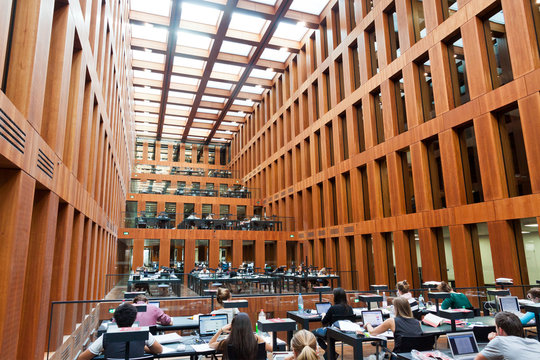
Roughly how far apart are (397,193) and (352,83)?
671 centimetres

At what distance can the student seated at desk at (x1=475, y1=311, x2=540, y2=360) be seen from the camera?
3.23m

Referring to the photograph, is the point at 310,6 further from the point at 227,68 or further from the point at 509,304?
the point at 509,304

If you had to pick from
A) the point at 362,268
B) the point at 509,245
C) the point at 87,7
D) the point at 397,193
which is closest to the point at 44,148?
the point at 87,7

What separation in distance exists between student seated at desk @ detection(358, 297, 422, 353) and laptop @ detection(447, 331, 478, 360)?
79 centimetres

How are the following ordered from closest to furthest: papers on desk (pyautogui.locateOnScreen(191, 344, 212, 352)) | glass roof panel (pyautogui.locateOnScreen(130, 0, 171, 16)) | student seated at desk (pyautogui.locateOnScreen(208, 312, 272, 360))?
student seated at desk (pyautogui.locateOnScreen(208, 312, 272, 360)), papers on desk (pyautogui.locateOnScreen(191, 344, 212, 352)), glass roof panel (pyautogui.locateOnScreen(130, 0, 171, 16))

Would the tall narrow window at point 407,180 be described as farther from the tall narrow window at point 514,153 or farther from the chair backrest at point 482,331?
the chair backrest at point 482,331

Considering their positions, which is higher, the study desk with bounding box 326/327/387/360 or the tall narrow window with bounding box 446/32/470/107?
the tall narrow window with bounding box 446/32/470/107

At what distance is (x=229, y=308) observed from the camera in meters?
6.26

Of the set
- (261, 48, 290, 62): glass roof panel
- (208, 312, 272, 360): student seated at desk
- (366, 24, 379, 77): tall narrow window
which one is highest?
(261, 48, 290, 62): glass roof panel

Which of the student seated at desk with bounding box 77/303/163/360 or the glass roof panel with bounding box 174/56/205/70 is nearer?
the student seated at desk with bounding box 77/303/163/360

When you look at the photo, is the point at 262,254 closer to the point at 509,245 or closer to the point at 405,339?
the point at 509,245

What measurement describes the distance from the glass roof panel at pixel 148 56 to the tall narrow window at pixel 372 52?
1408cm

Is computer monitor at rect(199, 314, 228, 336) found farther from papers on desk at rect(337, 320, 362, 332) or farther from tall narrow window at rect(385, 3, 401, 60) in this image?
tall narrow window at rect(385, 3, 401, 60)

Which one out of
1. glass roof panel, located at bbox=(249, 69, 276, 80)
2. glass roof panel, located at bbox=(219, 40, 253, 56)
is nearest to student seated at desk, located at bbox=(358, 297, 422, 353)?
glass roof panel, located at bbox=(219, 40, 253, 56)
